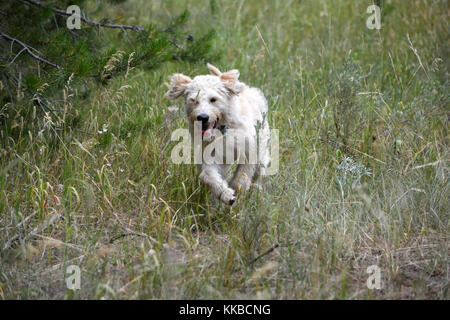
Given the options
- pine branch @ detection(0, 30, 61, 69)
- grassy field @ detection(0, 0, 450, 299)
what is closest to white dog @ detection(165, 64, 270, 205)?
grassy field @ detection(0, 0, 450, 299)

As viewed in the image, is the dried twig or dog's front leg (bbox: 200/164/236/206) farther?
dog's front leg (bbox: 200/164/236/206)

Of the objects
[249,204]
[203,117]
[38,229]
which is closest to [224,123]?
[203,117]

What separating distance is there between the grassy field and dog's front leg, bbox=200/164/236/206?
0.29 ft

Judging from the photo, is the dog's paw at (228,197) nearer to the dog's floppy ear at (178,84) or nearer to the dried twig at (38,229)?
the dog's floppy ear at (178,84)

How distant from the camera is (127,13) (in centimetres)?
720

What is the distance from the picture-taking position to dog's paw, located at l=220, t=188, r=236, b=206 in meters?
4.38

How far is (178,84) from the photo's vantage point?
4.81 metres

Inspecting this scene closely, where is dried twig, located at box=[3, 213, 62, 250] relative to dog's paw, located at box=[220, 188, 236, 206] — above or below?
below

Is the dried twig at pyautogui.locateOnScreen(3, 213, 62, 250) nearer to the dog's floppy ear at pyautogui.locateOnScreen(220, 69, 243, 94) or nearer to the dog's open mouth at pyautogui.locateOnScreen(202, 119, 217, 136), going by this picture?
the dog's open mouth at pyautogui.locateOnScreen(202, 119, 217, 136)

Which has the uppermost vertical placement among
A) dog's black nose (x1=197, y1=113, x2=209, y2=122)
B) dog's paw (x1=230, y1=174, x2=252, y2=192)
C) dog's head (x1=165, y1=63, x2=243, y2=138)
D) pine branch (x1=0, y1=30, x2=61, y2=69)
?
pine branch (x1=0, y1=30, x2=61, y2=69)

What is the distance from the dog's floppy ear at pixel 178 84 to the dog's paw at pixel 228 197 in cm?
91

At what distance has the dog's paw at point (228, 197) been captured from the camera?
172 inches

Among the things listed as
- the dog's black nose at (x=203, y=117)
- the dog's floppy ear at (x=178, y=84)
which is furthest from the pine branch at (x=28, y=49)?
the dog's black nose at (x=203, y=117)
